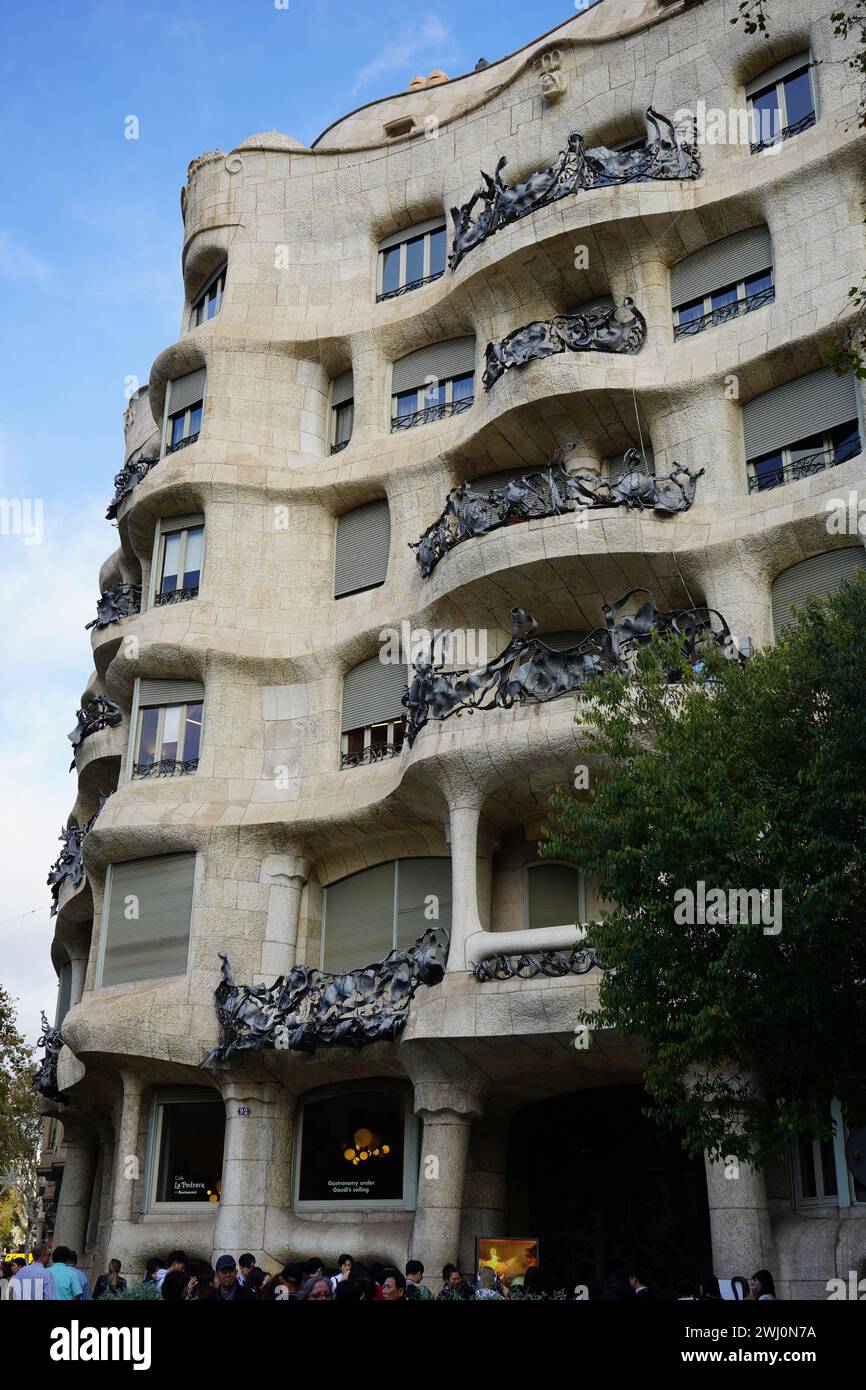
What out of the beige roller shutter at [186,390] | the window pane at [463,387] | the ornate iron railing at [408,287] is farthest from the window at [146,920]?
the ornate iron railing at [408,287]

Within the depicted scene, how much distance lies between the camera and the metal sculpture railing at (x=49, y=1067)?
27.2m

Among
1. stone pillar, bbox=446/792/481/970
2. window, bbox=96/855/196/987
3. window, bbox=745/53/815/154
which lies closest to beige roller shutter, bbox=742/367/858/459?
window, bbox=745/53/815/154

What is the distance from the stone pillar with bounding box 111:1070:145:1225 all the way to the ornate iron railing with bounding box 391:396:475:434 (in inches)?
488

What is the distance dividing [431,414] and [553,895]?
941 centimetres

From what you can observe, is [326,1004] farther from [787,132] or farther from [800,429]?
[787,132]

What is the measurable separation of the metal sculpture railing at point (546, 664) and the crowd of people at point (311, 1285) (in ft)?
24.7

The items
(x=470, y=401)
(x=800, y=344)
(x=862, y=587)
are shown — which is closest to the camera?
(x=862, y=587)

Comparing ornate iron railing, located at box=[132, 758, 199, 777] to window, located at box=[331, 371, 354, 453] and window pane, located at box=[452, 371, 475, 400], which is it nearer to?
window, located at box=[331, 371, 354, 453]

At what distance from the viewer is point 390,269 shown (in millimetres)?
27469

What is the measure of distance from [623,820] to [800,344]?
9597 millimetres

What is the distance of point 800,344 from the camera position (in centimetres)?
2069

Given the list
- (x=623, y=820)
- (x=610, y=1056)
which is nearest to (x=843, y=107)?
(x=623, y=820)

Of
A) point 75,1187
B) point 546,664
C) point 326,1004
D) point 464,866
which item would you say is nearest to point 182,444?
point 546,664
